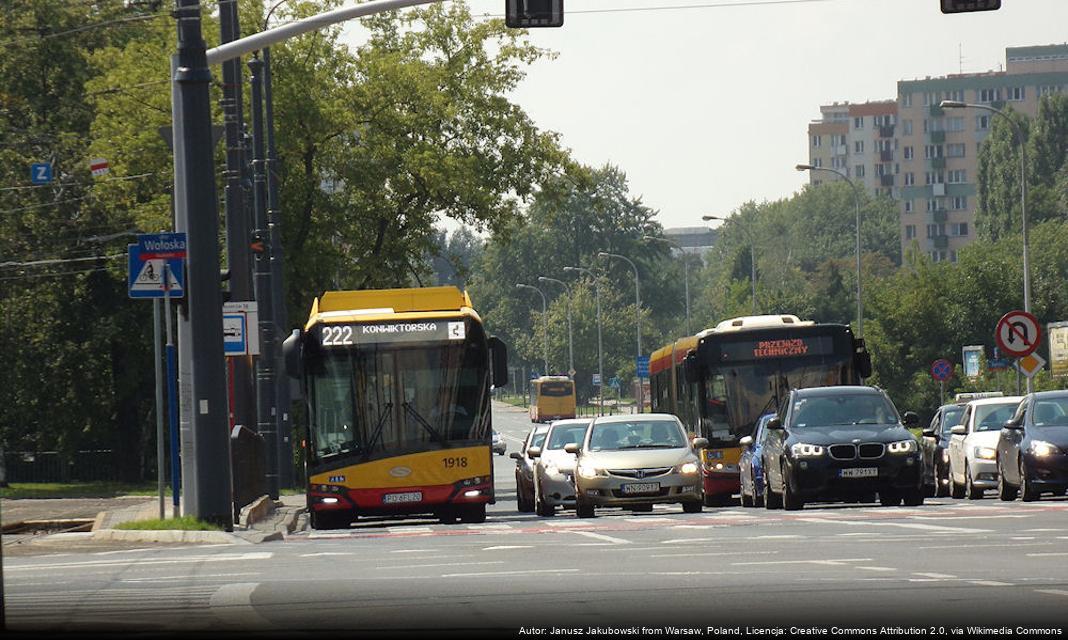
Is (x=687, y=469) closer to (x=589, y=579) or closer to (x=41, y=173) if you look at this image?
(x=589, y=579)

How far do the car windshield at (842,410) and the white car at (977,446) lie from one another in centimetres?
365

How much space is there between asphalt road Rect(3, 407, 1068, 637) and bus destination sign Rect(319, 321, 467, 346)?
4.80 m

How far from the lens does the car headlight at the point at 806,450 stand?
28438 mm

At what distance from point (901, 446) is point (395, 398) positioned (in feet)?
21.7

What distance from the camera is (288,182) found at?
50438 mm

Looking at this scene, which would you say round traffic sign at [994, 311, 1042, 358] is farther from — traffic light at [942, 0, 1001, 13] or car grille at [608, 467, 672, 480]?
traffic light at [942, 0, 1001, 13]

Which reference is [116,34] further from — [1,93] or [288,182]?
[288,182]

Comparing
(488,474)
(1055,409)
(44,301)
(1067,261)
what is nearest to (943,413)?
(1055,409)

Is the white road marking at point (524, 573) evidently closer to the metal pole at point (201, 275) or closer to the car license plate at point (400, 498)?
the metal pole at point (201, 275)

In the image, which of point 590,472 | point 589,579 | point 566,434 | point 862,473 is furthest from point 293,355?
point 589,579

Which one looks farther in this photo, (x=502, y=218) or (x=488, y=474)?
(x=502, y=218)

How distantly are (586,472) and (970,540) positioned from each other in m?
11.3

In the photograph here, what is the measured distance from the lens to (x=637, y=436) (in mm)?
31359

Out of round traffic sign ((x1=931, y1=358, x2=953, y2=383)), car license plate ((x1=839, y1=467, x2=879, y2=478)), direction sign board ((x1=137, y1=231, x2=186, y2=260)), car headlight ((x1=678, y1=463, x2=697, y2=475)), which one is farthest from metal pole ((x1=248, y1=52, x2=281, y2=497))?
round traffic sign ((x1=931, y1=358, x2=953, y2=383))
